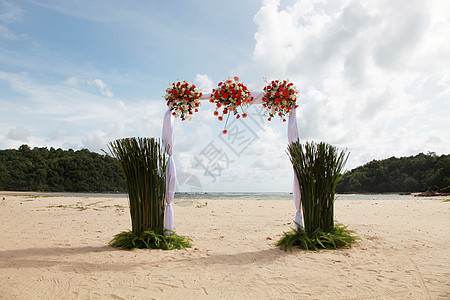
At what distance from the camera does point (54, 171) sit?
3997 cm

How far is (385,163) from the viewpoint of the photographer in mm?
46250

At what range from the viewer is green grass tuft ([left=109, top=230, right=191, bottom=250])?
17.6 feet

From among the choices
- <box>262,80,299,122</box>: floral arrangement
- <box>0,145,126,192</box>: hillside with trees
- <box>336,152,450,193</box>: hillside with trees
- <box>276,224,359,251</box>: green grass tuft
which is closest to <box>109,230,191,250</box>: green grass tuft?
<box>276,224,359,251</box>: green grass tuft

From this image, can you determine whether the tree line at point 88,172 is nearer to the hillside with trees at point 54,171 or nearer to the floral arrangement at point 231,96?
the hillside with trees at point 54,171

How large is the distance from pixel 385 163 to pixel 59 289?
51386mm

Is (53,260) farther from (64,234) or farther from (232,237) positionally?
(232,237)

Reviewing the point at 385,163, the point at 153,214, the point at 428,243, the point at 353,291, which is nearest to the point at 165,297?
the point at 353,291

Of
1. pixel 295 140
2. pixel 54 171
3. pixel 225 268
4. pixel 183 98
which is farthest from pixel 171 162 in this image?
pixel 54 171

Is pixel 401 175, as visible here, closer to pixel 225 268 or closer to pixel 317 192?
pixel 317 192

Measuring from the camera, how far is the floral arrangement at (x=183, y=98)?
240 inches

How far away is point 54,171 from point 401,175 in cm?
5113

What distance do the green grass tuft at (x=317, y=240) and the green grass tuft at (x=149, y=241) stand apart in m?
1.98

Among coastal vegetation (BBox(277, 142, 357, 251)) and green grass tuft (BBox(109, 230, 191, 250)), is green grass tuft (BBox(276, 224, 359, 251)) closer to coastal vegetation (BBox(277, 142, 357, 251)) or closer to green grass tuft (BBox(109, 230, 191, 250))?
coastal vegetation (BBox(277, 142, 357, 251))

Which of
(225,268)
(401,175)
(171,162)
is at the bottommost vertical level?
(225,268)
